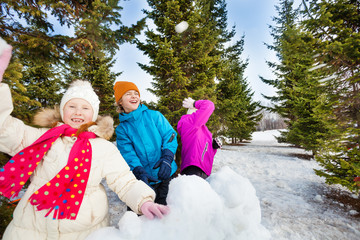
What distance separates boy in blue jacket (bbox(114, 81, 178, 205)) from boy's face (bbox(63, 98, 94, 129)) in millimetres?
704

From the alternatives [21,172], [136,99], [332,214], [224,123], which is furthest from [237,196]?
[224,123]

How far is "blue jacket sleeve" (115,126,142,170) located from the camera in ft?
6.68

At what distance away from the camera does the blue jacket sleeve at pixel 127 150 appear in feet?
6.68

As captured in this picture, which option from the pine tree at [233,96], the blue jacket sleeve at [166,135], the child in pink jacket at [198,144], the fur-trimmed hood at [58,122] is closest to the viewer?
the fur-trimmed hood at [58,122]

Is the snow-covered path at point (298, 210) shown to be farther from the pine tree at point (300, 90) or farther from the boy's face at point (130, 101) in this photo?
the boy's face at point (130, 101)

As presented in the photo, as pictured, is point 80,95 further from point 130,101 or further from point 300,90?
point 300,90

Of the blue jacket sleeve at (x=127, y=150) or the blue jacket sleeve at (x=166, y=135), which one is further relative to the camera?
the blue jacket sleeve at (x=166, y=135)

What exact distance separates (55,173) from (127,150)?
91cm

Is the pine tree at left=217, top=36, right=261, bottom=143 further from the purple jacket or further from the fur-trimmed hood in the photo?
the fur-trimmed hood

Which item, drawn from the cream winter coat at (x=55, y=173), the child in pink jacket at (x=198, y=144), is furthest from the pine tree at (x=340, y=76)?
the cream winter coat at (x=55, y=173)

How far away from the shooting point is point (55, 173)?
124 cm

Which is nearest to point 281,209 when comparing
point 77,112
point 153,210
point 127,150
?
point 127,150

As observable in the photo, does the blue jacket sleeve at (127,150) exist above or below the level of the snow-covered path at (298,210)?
above

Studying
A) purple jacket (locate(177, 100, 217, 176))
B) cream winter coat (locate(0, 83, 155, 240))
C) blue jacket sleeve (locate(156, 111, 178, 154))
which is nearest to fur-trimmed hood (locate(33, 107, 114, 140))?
cream winter coat (locate(0, 83, 155, 240))
